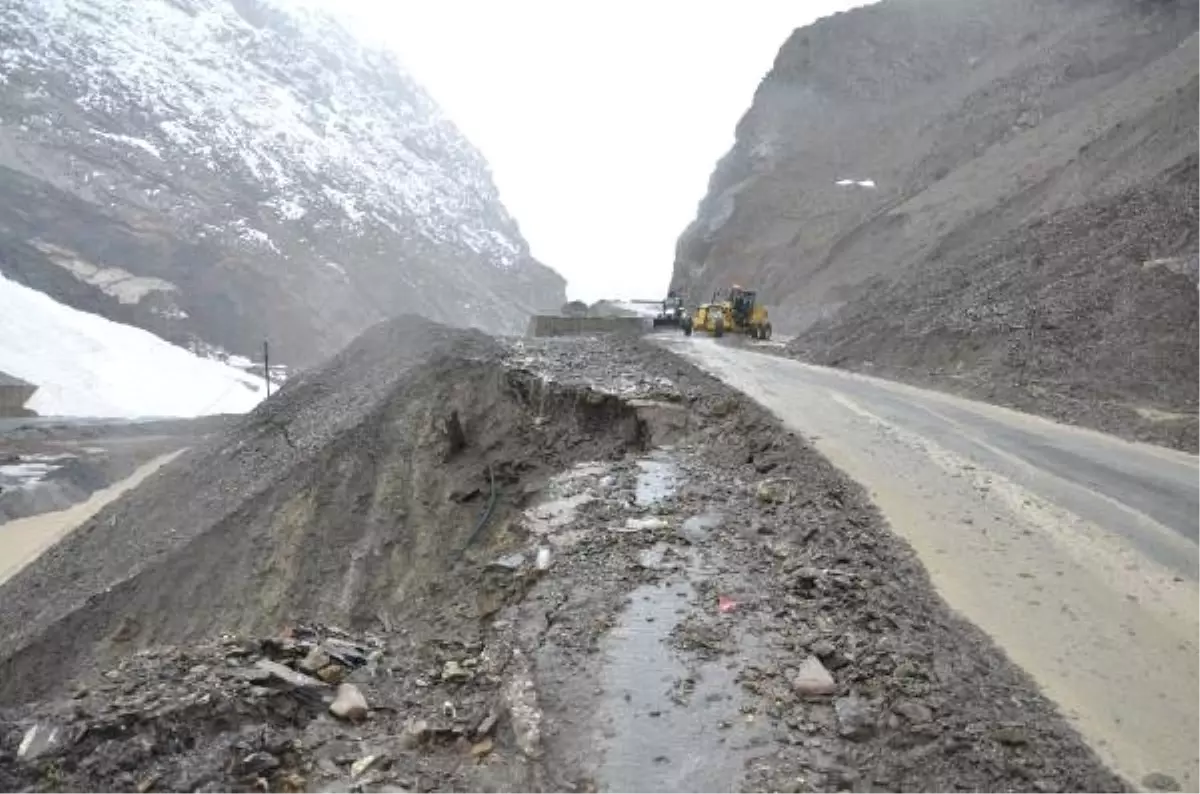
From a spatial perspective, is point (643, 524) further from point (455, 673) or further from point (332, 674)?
point (332, 674)

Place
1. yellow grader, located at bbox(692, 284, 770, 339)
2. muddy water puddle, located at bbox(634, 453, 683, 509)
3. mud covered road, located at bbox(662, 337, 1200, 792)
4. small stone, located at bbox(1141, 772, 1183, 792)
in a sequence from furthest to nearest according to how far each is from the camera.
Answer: yellow grader, located at bbox(692, 284, 770, 339) < muddy water puddle, located at bbox(634, 453, 683, 509) < mud covered road, located at bbox(662, 337, 1200, 792) < small stone, located at bbox(1141, 772, 1183, 792)

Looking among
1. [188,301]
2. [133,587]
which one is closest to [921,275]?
[133,587]

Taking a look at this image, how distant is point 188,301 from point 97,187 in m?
16.0

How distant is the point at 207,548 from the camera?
54.0 feet

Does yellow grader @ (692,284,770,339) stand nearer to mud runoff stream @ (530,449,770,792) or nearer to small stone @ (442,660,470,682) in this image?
mud runoff stream @ (530,449,770,792)

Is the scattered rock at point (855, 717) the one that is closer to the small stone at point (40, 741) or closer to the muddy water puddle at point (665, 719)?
the muddy water puddle at point (665, 719)

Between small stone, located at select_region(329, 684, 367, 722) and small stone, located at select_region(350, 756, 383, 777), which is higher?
small stone, located at select_region(329, 684, 367, 722)

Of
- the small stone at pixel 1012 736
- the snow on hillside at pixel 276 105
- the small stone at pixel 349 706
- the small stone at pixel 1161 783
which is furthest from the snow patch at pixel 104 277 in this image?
the small stone at pixel 1161 783

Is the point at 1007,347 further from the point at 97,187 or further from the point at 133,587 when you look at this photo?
the point at 97,187

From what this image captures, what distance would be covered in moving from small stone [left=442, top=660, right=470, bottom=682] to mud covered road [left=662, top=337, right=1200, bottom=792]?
3058 mm

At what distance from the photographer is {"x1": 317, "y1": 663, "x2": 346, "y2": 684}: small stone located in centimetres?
548

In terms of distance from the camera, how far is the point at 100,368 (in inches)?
2250

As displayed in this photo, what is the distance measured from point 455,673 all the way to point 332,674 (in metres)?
0.75

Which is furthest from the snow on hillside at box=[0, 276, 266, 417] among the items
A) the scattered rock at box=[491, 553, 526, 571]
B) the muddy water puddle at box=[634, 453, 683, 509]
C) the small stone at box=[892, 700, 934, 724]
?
the small stone at box=[892, 700, 934, 724]
